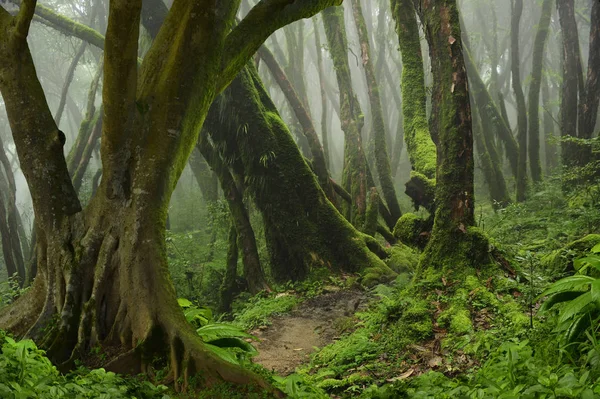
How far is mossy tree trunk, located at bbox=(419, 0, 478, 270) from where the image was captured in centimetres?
575

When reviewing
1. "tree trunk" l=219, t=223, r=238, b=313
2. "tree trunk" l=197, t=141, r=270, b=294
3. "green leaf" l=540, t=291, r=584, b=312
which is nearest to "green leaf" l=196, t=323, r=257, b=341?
"green leaf" l=540, t=291, r=584, b=312

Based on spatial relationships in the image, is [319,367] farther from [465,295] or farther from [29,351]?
[29,351]

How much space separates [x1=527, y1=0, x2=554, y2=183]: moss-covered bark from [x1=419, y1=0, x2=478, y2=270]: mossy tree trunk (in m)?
9.18

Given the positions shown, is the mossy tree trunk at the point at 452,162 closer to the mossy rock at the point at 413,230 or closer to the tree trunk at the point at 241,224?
the mossy rock at the point at 413,230

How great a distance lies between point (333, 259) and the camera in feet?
28.6

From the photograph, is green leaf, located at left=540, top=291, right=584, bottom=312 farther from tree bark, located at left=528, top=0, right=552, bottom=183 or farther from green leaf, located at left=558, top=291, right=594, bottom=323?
tree bark, located at left=528, top=0, right=552, bottom=183

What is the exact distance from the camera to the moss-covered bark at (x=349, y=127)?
11.1 meters

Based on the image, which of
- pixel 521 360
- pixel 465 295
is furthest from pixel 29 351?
pixel 465 295

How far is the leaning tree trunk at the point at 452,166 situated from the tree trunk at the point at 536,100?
9.20 meters

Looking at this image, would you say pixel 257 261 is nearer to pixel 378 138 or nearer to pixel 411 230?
pixel 411 230

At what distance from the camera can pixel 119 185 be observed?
172 inches

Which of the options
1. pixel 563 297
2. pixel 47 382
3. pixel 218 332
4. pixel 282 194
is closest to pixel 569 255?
pixel 563 297

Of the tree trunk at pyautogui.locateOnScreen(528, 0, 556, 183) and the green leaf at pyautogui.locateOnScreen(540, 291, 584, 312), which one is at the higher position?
the tree trunk at pyautogui.locateOnScreen(528, 0, 556, 183)

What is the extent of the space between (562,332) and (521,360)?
365 millimetres
